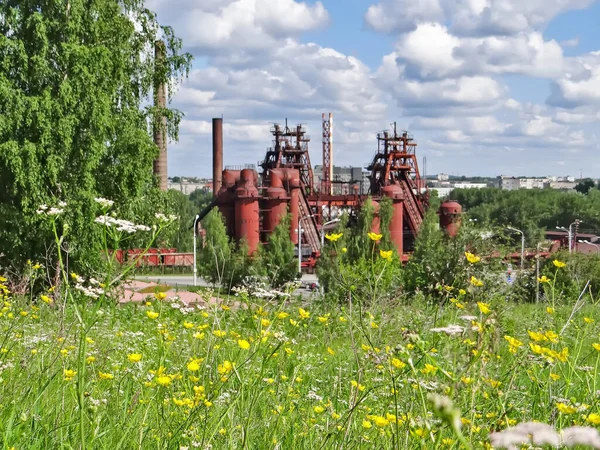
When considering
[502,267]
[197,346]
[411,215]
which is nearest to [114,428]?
[197,346]

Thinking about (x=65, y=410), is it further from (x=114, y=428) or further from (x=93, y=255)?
(x=93, y=255)

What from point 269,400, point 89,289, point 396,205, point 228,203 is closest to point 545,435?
point 269,400

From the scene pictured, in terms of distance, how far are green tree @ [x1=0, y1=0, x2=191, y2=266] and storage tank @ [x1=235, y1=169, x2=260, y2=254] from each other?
22862mm

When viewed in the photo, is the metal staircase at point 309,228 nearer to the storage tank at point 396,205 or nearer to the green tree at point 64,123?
the storage tank at point 396,205

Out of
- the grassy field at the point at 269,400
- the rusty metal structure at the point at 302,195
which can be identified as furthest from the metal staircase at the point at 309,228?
the grassy field at the point at 269,400

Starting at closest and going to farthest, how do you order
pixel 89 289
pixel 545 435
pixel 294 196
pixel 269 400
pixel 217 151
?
1. pixel 545 435
2. pixel 269 400
3. pixel 89 289
4. pixel 294 196
5. pixel 217 151

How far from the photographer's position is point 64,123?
1738cm

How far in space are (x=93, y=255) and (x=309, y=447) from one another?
1511 cm

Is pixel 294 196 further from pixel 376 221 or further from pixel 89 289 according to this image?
pixel 89 289

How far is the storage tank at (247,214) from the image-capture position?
139ft

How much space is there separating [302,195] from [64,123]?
3096 centimetres

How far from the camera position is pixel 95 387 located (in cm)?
379

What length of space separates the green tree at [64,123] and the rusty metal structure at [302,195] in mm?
21583

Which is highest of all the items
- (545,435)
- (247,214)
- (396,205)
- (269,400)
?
(545,435)
